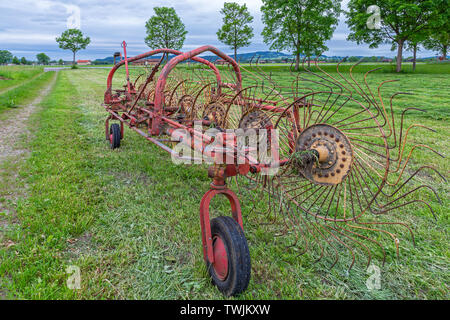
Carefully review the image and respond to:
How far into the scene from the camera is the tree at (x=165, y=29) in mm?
54750

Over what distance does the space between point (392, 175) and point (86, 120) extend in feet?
26.3

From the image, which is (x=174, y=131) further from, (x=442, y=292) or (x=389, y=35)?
(x=389, y=35)

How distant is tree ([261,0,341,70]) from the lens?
34469 mm

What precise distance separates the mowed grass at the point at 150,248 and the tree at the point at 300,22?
111 feet

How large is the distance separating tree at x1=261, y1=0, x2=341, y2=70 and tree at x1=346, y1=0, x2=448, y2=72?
2.70m

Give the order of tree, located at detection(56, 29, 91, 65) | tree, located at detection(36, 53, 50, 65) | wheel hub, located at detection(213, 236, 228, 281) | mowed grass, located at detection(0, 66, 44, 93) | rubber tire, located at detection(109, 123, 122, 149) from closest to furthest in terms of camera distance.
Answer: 1. wheel hub, located at detection(213, 236, 228, 281)
2. rubber tire, located at detection(109, 123, 122, 149)
3. mowed grass, located at detection(0, 66, 44, 93)
4. tree, located at detection(56, 29, 91, 65)
5. tree, located at detection(36, 53, 50, 65)

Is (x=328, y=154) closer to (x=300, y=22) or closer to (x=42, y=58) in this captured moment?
(x=300, y=22)

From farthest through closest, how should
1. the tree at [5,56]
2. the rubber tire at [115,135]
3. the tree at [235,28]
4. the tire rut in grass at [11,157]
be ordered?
the tree at [5,56], the tree at [235,28], the rubber tire at [115,135], the tire rut in grass at [11,157]

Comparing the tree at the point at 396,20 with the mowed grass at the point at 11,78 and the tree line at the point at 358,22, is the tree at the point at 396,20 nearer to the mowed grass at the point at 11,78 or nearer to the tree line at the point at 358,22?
the tree line at the point at 358,22

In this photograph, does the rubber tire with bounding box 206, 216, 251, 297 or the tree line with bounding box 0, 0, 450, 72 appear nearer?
the rubber tire with bounding box 206, 216, 251, 297

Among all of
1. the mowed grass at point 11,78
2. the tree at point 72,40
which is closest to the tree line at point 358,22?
the mowed grass at point 11,78

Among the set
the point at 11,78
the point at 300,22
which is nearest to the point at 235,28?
the point at 300,22

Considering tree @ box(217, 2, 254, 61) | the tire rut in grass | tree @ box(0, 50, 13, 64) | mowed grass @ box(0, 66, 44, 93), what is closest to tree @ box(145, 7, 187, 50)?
tree @ box(217, 2, 254, 61)

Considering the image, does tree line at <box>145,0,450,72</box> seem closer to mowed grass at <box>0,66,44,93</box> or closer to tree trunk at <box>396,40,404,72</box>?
tree trunk at <box>396,40,404,72</box>
